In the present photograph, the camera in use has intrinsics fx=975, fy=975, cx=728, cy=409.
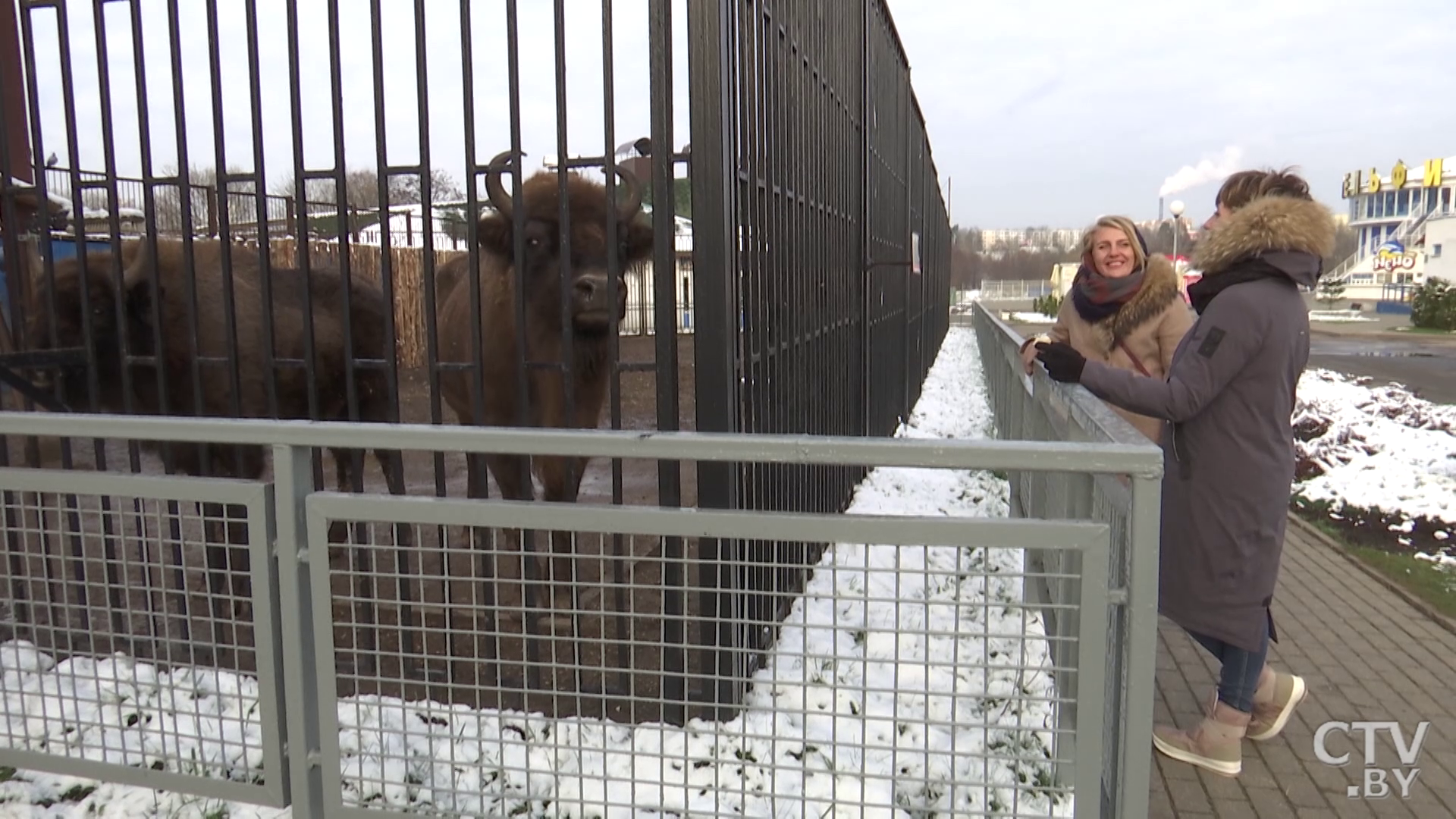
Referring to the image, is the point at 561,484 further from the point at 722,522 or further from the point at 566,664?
the point at 722,522

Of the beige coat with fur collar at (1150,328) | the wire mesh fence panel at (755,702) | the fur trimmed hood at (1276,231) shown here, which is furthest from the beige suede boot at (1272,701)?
the fur trimmed hood at (1276,231)

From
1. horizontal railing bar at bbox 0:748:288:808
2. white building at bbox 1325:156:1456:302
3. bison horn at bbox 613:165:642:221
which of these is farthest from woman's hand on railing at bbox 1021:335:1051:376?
white building at bbox 1325:156:1456:302

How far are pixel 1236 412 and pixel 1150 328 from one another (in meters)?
1.01

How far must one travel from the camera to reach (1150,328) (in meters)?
4.22

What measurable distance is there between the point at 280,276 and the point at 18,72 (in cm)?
149

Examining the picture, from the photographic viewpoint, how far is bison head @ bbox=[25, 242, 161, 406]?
15.7ft

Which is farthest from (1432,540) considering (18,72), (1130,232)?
(18,72)

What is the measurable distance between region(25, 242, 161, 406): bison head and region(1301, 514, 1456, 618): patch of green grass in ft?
22.9

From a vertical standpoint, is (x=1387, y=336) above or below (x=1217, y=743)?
below

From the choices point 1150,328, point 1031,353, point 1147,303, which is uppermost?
point 1147,303

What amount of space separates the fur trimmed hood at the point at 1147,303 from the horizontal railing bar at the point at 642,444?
7.84 feet

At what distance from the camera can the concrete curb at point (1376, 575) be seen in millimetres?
5156

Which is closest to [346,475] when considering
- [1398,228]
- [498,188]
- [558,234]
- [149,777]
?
[558,234]

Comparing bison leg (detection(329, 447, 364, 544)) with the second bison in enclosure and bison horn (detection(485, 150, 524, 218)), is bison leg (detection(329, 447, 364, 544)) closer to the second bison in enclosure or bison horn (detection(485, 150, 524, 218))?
the second bison in enclosure
